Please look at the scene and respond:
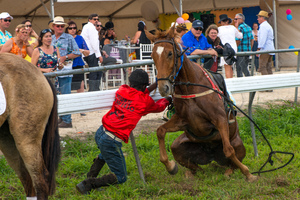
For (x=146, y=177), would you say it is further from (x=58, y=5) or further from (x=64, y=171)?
(x=58, y=5)

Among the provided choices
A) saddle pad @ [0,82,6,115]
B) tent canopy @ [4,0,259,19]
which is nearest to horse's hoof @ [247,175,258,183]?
saddle pad @ [0,82,6,115]

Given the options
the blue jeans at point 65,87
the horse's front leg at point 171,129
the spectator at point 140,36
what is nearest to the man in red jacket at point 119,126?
the horse's front leg at point 171,129

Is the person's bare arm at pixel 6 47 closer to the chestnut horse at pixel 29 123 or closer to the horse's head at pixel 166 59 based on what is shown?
the chestnut horse at pixel 29 123

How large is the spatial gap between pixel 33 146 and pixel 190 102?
1.76 meters

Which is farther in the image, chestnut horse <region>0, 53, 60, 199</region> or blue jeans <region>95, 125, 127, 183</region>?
blue jeans <region>95, 125, 127, 183</region>

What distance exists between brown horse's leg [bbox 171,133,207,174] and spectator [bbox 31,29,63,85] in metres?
3.00

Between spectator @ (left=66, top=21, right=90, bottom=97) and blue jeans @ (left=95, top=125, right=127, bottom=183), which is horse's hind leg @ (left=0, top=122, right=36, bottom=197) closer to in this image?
blue jeans @ (left=95, top=125, right=127, bottom=183)

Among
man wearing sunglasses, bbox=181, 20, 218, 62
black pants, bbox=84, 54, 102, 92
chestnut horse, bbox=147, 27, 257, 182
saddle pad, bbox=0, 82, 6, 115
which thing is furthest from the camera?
man wearing sunglasses, bbox=181, 20, 218, 62

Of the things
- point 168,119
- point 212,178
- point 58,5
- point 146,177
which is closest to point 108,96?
point 168,119

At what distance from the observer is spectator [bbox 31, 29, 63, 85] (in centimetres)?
702

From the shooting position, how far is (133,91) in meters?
4.46

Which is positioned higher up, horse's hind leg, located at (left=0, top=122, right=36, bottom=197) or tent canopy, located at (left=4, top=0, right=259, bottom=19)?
tent canopy, located at (left=4, top=0, right=259, bottom=19)

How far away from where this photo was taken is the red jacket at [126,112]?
14.5ft

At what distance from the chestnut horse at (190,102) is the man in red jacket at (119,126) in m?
0.35
